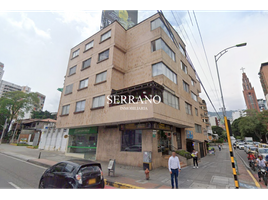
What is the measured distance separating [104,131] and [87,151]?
13.9 ft

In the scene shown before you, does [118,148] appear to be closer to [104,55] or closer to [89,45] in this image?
[104,55]

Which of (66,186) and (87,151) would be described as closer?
(66,186)

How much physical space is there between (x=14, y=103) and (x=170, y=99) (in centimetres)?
5132

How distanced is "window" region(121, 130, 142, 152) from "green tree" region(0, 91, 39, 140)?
149 ft

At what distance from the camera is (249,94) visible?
105312 mm

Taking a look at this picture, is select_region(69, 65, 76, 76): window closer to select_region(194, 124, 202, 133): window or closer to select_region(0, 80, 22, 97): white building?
select_region(194, 124, 202, 133): window

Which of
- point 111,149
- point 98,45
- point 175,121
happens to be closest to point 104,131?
point 111,149

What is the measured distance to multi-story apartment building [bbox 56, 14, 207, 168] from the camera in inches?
496

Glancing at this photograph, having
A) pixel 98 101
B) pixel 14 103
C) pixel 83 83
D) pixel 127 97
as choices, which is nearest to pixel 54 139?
pixel 83 83

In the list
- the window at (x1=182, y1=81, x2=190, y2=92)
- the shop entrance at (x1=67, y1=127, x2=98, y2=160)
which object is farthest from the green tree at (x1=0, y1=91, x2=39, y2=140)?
the window at (x1=182, y1=81, x2=190, y2=92)

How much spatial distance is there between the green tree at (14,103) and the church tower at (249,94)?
5252 inches

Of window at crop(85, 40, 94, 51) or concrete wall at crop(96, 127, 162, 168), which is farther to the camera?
window at crop(85, 40, 94, 51)

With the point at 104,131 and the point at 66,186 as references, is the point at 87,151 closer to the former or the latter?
the point at 104,131
